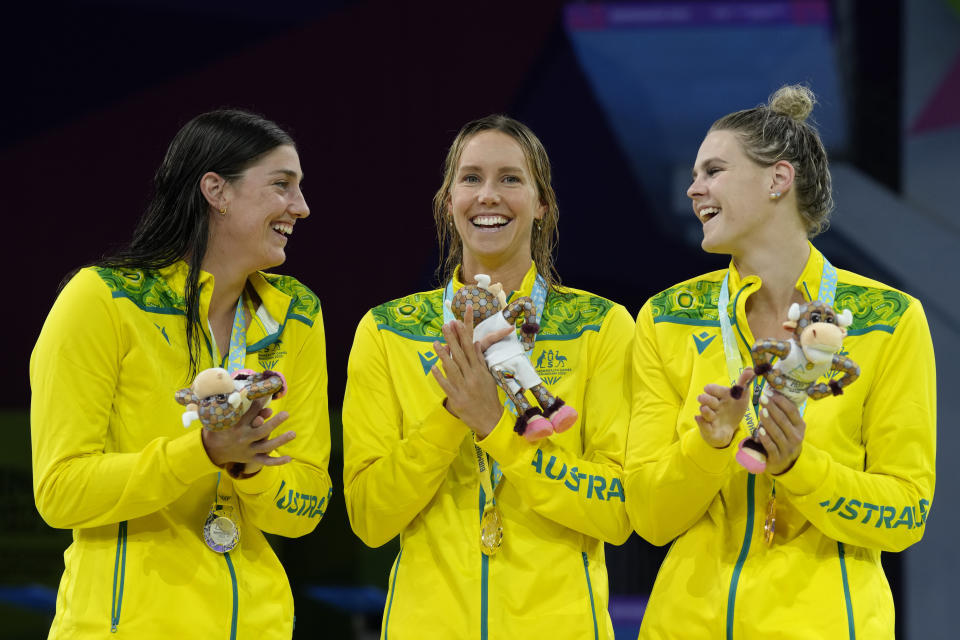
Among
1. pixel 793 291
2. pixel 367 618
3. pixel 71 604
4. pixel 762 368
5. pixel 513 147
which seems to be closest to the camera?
pixel 762 368

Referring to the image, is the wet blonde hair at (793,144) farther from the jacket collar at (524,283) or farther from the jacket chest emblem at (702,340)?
the jacket collar at (524,283)

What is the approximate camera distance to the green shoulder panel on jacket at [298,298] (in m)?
2.69

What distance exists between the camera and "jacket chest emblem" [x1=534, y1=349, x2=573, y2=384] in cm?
251

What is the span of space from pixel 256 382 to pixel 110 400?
0.43 m

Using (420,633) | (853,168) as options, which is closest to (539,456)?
(420,633)

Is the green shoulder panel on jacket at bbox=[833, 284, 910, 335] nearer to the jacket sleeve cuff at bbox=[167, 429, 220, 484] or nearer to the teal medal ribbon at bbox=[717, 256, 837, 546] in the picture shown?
the teal medal ribbon at bbox=[717, 256, 837, 546]

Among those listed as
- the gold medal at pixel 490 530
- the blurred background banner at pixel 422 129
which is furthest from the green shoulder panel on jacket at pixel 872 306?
the blurred background banner at pixel 422 129

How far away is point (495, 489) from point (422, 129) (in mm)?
2840

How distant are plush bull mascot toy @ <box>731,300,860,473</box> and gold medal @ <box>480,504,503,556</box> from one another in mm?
576

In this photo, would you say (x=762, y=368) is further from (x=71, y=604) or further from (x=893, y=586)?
(x=893, y=586)

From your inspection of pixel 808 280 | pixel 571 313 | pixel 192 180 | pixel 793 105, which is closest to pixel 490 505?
pixel 571 313

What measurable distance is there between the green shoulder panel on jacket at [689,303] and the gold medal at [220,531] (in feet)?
3.47

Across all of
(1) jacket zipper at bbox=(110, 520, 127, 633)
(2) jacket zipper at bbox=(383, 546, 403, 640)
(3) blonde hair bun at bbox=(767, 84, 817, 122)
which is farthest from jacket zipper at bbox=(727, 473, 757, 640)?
(1) jacket zipper at bbox=(110, 520, 127, 633)

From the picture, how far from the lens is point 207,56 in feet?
16.5
